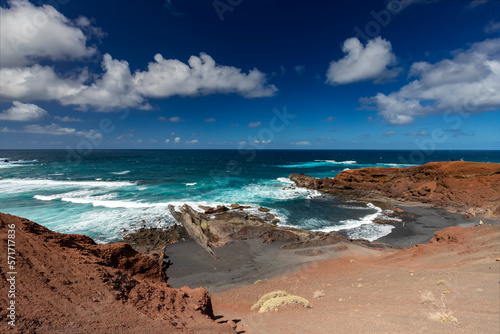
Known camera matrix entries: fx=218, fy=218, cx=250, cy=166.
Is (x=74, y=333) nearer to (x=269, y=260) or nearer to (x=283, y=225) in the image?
(x=269, y=260)

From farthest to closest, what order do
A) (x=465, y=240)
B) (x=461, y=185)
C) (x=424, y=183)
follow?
1. (x=424, y=183)
2. (x=461, y=185)
3. (x=465, y=240)

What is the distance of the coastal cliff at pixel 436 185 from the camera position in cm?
2595

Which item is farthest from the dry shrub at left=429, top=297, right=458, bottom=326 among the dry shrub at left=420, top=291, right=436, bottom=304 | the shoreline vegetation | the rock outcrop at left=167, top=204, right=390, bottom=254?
the rock outcrop at left=167, top=204, right=390, bottom=254

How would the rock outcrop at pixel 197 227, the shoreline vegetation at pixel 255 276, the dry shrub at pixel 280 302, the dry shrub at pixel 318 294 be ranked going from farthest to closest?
the rock outcrop at pixel 197 227
the dry shrub at pixel 318 294
the dry shrub at pixel 280 302
the shoreline vegetation at pixel 255 276

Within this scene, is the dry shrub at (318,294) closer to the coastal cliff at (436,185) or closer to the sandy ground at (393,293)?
the sandy ground at (393,293)

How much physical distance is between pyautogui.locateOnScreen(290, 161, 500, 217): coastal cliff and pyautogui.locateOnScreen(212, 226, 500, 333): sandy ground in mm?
17548

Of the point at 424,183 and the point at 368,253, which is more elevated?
the point at 424,183

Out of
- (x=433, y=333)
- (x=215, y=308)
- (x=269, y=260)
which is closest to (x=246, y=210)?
(x=269, y=260)

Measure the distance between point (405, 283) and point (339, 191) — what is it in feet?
96.6

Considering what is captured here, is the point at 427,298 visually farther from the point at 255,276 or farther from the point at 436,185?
the point at 436,185

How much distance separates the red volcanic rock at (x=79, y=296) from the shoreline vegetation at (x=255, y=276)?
3cm

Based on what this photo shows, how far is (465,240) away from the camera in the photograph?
12.1 meters

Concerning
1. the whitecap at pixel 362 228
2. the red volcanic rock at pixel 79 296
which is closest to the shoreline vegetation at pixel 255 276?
the red volcanic rock at pixel 79 296

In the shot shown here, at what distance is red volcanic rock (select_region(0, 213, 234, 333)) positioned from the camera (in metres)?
3.84
